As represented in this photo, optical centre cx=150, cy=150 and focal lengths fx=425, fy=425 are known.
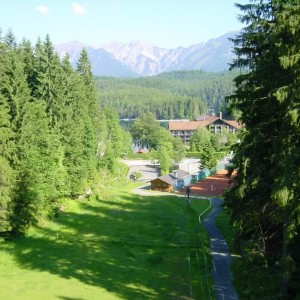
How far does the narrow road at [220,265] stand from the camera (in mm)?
21312

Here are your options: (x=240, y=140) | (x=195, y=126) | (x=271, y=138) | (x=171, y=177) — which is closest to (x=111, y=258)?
(x=240, y=140)

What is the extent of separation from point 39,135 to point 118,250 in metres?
14.0

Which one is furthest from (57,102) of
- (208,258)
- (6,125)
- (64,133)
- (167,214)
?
(208,258)

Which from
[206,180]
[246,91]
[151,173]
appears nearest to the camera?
[246,91]

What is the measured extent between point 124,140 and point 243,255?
318 feet

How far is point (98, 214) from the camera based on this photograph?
147 ft

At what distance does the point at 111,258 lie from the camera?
29.7 metres

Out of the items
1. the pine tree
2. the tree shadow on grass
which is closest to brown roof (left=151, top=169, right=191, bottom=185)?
the tree shadow on grass

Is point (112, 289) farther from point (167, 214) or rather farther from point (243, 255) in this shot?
point (167, 214)

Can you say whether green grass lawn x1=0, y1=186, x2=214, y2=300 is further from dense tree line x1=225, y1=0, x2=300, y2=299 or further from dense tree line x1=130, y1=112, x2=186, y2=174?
dense tree line x1=130, y1=112, x2=186, y2=174

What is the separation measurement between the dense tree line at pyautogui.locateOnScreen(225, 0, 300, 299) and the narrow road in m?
2.88

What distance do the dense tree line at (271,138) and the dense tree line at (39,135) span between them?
20.0 metres

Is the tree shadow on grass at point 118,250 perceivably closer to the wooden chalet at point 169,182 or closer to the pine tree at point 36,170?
the pine tree at point 36,170

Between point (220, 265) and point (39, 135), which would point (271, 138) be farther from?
point (39, 135)
